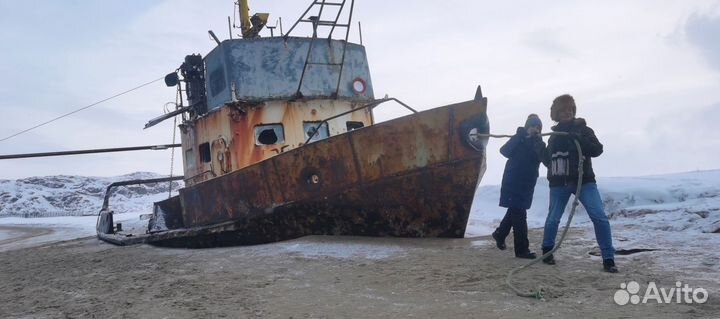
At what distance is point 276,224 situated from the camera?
6.48 meters

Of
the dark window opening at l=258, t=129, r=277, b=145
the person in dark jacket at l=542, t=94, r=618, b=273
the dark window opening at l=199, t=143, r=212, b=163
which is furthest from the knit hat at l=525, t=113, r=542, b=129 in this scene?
the dark window opening at l=199, t=143, r=212, b=163

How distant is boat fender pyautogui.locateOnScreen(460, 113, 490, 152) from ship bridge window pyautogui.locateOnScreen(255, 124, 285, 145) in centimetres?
265

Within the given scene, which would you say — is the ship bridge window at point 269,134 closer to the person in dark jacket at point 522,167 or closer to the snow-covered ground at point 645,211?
the snow-covered ground at point 645,211

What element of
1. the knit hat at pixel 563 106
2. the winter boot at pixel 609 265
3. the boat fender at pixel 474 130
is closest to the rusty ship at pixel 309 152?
the boat fender at pixel 474 130

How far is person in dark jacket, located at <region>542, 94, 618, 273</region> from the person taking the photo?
165 inches

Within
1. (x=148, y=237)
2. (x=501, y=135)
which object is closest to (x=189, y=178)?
(x=148, y=237)

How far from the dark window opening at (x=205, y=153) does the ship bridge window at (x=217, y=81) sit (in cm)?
85

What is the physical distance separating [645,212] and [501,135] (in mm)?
4311

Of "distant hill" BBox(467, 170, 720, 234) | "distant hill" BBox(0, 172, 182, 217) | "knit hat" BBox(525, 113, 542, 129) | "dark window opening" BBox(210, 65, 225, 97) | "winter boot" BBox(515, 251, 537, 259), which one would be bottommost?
"winter boot" BBox(515, 251, 537, 259)

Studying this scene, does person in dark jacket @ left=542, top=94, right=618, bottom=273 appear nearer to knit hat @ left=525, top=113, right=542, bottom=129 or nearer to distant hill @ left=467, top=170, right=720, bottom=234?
knit hat @ left=525, top=113, right=542, bottom=129

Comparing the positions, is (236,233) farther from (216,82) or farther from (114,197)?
(114,197)

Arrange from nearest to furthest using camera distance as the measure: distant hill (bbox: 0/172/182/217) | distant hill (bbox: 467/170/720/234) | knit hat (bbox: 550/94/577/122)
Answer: knit hat (bbox: 550/94/577/122), distant hill (bbox: 467/170/720/234), distant hill (bbox: 0/172/182/217)

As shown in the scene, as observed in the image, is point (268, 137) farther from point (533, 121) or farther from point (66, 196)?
point (66, 196)

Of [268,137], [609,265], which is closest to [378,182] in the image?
[268,137]
